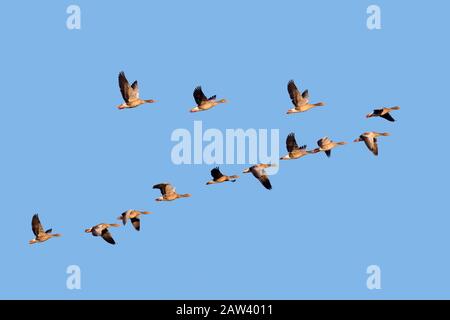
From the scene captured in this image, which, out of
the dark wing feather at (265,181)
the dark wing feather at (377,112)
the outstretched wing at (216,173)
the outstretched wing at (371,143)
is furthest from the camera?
the dark wing feather at (377,112)

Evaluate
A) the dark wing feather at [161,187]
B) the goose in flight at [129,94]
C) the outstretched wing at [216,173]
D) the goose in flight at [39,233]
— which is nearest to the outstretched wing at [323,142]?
the outstretched wing at [216,173]

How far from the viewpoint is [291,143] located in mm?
53344

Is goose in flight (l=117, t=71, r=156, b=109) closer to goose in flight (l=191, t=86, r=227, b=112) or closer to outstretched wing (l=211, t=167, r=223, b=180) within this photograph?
goose in flight (l=191, t=86, r=227, b=112)

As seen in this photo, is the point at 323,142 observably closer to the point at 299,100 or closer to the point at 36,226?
the point at 299,100

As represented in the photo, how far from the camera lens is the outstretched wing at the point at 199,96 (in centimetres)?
5372

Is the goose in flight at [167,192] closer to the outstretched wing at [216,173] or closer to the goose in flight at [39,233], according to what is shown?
the outstretched wing at [216,173]

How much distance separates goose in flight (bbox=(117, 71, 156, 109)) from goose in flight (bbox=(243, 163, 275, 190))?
5276mm

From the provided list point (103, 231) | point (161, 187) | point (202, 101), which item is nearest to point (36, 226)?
point (103, 231)

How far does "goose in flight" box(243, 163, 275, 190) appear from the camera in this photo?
169 feet

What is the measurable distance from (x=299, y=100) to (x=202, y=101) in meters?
3.82

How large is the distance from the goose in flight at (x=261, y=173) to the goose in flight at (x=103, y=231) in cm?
641
